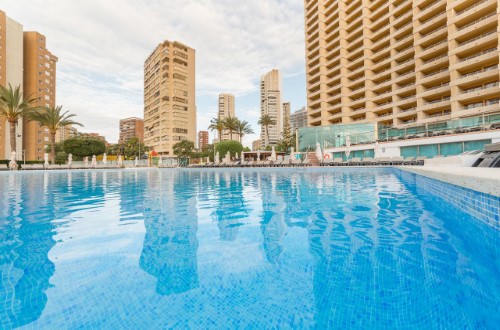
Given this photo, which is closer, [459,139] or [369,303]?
[369,303]

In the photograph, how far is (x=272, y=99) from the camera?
149000 mm

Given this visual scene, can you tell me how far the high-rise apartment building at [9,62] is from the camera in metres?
54.2

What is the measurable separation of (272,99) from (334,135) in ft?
371

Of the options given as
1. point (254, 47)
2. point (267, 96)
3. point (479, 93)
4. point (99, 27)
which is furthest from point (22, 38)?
point (267, 96)

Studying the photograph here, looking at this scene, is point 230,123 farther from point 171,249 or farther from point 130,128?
point 130,128

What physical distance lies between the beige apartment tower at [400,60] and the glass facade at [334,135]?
7493mm

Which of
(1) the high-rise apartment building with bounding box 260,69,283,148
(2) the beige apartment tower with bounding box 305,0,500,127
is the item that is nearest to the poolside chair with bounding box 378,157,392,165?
(2) the beige apartment tower with bounding box 305,0,500,127

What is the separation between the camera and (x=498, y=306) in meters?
1.92

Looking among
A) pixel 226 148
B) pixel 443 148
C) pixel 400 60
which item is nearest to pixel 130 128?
pixel 226 148

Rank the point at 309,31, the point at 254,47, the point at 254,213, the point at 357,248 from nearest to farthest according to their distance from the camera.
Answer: the point at 357,248, the point at 254,213, the point at 254,47, the point at 309,31

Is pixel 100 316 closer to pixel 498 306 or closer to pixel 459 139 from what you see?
pixel 498 306

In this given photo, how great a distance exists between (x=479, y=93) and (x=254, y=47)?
28786 mm

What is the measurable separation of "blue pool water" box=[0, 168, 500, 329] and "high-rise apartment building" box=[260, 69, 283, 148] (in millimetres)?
144816

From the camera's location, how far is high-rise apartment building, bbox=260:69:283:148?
149000mm
